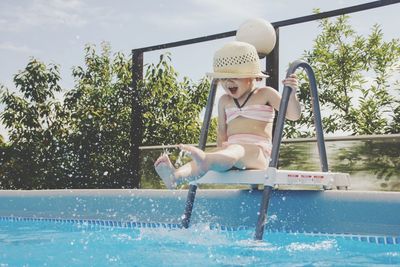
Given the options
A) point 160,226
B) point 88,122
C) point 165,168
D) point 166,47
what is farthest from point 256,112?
point 88,122

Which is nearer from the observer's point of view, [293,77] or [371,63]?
[293,77]

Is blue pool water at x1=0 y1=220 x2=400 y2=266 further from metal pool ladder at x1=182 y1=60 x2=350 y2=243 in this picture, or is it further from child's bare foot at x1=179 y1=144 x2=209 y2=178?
child's bare foot at x1=179 y1=144 x2=209 y2=178

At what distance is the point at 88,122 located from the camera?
723cm

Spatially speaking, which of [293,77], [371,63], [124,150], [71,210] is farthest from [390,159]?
[371,63]

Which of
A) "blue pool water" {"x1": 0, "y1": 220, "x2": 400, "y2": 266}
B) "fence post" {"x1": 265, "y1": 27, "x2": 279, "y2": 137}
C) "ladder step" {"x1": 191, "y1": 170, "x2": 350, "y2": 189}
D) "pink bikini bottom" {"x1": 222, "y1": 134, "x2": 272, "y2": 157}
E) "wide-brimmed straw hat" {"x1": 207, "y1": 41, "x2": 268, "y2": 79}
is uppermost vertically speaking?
"fence post" {"x1": 265, "y1": 27, "x2": 279, "y2": 137}

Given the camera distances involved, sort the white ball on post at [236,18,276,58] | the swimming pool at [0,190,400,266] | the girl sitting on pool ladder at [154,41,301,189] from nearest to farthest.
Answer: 1. the swimming pool at [0,190,400,266]
2. the girl sitting on pool ladder at [154,41,301,189]
3. the white ball on post at [236,18,276,58]

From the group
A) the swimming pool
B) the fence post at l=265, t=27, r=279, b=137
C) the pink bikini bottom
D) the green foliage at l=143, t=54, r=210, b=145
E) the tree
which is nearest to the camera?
the swimming pool

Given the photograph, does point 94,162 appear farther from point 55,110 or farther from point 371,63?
point 371,63

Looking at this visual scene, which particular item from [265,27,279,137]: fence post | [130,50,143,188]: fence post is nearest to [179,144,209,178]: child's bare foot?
[265,27,279,137]: fence post

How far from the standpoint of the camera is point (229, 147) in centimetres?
326

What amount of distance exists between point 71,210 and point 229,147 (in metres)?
1.88

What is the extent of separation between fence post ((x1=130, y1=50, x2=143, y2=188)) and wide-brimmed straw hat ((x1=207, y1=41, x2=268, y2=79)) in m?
2.81

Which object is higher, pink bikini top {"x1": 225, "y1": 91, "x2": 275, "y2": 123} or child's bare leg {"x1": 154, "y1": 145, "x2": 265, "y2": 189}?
pink bikini top {"x1": 225, "y1": 91, "x2": 275, "y2": 123}

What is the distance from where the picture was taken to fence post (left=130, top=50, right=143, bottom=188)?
6.11 meters
